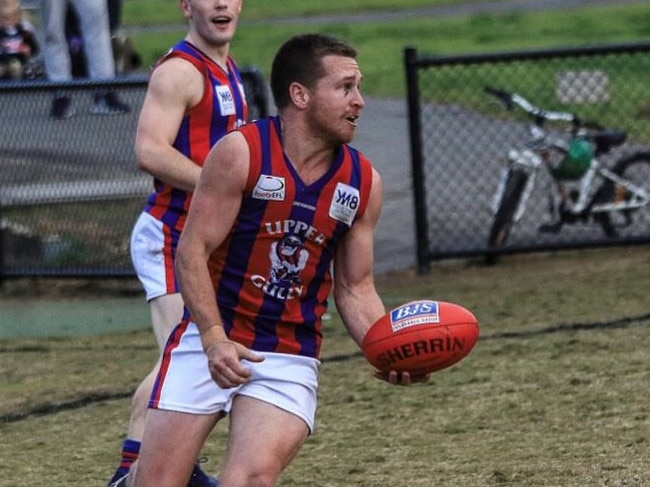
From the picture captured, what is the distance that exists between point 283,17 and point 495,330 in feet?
71.0

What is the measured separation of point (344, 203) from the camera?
487 cm

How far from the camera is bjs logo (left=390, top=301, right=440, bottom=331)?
193 inches

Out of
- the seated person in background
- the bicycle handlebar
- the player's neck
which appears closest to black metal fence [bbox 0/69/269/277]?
the bicycle handlebar

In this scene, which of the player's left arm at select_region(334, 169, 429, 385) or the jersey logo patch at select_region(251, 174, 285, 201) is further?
the player's left arm at select_region(334, 169, 429, 385)

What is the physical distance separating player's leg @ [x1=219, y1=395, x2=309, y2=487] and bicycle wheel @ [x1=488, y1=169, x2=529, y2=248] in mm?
6663

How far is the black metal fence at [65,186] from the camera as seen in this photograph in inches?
428

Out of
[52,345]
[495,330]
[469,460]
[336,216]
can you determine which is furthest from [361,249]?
[52,345]

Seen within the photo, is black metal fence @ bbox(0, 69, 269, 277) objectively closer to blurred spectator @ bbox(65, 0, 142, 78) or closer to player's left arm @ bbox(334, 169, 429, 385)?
blurred spectator @ bbox(65, 0, 142, 78)

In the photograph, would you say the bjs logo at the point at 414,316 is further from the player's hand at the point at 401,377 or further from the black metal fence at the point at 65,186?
the black metal fence at the point at 65,186

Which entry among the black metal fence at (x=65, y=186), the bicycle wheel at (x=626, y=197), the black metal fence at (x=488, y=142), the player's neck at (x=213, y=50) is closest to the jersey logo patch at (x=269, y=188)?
the player's neck at (x=213, y=50)

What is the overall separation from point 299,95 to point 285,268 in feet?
1.65

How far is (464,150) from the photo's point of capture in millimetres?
12164

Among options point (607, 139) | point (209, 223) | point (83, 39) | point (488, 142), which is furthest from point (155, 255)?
point (83, 39)

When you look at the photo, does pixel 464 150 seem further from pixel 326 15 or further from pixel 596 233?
pixel 326 15
